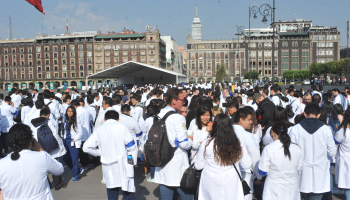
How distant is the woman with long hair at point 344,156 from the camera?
4.76 metres

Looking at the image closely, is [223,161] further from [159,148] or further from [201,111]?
[201,111]

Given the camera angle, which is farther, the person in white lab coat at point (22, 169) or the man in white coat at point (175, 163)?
the man in white coat at point (175, 163)

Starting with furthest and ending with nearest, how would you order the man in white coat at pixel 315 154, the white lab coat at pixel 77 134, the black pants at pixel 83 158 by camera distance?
1. the black pants at pixel 83 158
2. the white lab coat at pixel 77 134
3. the man in white coat at pixel 315 154

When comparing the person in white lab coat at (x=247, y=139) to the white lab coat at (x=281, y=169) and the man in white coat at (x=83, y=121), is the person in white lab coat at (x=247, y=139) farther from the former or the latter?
the man in white coat at (x=83, y=121)

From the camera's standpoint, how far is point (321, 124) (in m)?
4.34

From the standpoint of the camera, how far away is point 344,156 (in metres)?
4.86

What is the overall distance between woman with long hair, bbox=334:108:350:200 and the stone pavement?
0.70 meters

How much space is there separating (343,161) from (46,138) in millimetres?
5083

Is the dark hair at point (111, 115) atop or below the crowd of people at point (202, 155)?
atop

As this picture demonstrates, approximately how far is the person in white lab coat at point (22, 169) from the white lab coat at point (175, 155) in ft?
4.95

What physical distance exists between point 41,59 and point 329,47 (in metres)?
87.2

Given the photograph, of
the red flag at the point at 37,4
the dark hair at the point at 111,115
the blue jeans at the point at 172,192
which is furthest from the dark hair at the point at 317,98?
the red flag at the point at 37,4

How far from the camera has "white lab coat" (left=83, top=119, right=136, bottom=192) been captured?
4191 millimetres

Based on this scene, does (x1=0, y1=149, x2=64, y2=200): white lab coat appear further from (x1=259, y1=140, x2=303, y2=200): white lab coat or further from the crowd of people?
(x1=259, y1=140, x2=303, y2=200): white lab coat
